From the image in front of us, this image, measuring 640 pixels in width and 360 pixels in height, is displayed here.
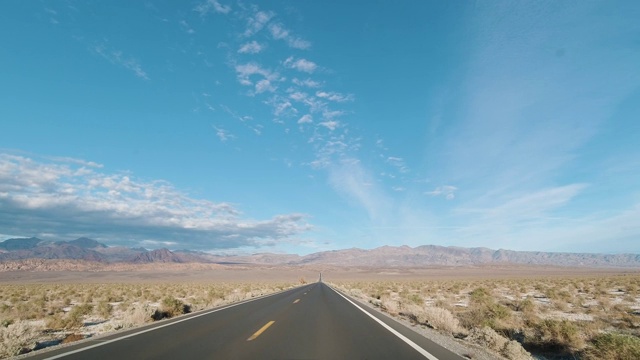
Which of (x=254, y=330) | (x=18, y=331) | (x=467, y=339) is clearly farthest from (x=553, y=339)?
(x=18, y=331)

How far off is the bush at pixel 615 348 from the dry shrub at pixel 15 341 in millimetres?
12581

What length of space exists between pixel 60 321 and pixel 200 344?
32.2 ft

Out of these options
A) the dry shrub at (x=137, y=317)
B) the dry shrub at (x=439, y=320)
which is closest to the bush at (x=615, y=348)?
the dry shrub at (x=439, y=320)

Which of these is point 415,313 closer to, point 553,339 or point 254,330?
point 553,339

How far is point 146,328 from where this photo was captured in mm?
12047

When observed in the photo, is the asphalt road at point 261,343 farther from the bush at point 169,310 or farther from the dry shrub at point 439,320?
the bush at point 169,310

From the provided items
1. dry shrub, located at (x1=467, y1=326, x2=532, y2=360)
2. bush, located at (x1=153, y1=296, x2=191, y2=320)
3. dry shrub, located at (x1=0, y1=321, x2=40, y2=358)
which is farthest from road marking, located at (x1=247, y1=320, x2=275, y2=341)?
bush, located at (x1=153, y1=296, x2=191, y2=320)

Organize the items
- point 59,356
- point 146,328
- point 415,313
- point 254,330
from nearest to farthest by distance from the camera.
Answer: point 59,356 < point 254,330 < point 146,328 < point 415,313

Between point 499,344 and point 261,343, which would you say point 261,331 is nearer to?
point 261,343

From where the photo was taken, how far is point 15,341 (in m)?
8.91

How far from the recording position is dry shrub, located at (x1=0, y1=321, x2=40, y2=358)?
8438 millimetres

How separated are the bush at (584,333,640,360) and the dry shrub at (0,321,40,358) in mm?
12581

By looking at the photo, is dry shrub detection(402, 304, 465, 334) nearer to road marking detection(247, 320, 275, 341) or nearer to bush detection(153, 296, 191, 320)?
road marking detection(247, 320, 275, 341)

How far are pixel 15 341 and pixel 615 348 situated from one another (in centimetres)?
1320
